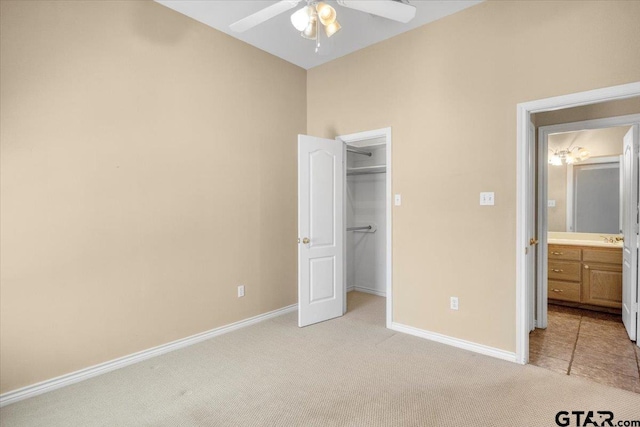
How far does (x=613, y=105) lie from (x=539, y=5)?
53.8 inches

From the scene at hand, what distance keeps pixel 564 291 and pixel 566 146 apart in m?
1.97

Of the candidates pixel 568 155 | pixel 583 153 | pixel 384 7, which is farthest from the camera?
pixel 568 155

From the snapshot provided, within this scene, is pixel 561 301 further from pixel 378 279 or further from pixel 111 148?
pixel 111 148

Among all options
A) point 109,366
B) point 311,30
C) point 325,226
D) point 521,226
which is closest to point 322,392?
point 109,366

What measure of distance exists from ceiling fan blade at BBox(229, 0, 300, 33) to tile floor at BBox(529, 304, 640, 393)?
3212mm

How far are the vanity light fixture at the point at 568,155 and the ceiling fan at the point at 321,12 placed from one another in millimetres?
3817

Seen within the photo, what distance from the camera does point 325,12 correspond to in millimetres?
2104

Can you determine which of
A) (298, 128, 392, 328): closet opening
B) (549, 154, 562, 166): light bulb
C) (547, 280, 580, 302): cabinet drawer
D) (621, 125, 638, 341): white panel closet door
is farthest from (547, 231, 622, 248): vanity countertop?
(298, 128, 392, 328): closet opening

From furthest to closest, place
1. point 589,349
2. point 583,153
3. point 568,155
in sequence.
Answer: point 568,155 → point 583,153 → point 589,349

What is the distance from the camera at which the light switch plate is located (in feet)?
9.43

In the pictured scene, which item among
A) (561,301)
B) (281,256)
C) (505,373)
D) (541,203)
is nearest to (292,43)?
(281,256)

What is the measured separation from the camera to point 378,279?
505cm

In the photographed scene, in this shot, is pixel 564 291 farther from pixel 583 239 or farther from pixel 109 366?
pixel 109 366

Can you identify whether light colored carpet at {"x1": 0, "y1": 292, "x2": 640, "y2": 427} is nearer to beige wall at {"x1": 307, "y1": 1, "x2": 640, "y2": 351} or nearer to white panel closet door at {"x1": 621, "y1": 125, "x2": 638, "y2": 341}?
beige wall at {"x1": 307, "y1": 1, "x2": 640, "y2": 351}
